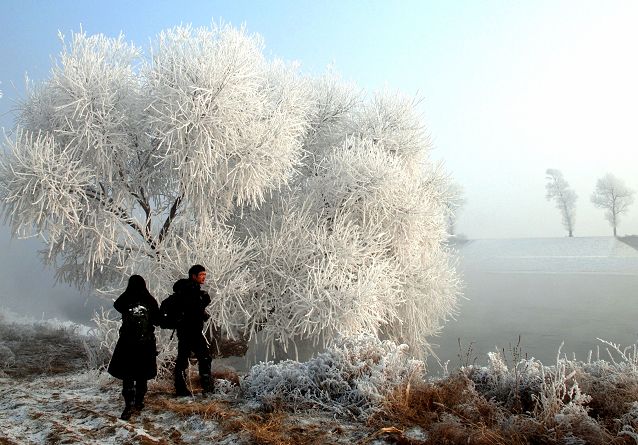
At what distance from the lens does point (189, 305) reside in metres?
6.86

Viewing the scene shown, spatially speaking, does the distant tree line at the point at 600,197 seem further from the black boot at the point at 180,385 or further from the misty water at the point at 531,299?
the black boot at the point at 180,385

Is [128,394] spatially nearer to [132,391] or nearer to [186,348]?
[132,391]

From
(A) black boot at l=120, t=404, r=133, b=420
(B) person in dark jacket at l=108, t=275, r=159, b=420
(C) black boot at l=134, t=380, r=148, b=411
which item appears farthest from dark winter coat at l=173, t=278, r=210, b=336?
(A) black boot at l=120, t=404, r=133, b=420

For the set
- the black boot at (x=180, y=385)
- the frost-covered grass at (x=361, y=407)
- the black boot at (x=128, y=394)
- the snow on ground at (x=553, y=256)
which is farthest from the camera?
the snow on ground at (x=553, y=256)

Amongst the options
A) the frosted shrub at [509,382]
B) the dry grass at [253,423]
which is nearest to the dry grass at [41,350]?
the dry grass at [253,423]

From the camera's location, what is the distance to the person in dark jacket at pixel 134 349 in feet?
20.5

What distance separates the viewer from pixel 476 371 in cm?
707

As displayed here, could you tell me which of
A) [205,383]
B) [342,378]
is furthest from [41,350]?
[342,378]

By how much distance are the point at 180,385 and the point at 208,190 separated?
814cm

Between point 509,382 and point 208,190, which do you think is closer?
point 509,382

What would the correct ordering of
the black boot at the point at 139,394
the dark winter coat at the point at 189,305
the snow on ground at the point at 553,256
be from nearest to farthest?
the black boot at the point at 139,394 < the dark winter coat at the point at 189,305 < the snow on ground at the point at 553,256

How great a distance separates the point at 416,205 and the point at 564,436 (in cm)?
1095

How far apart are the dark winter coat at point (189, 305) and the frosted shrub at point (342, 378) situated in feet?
4.14

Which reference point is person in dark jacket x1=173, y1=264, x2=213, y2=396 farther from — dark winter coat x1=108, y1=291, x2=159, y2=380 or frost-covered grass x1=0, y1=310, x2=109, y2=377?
frost-covered grass x1=0, y1=310, x2=109, y2=377
